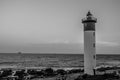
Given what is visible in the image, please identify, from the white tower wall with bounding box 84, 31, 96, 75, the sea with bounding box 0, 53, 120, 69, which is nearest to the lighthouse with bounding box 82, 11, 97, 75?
the white tower wall with bounding box 84, 31, 96, 75

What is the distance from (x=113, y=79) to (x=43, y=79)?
23.4ft

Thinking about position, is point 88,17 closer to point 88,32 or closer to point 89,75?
point 88,32

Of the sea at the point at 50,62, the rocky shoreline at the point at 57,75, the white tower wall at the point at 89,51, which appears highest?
the white tower wall at the point at 89,51

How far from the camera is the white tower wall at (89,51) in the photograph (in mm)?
19078

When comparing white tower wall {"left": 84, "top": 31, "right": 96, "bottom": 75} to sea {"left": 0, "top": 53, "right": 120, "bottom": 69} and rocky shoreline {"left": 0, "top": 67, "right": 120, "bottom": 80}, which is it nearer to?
rocky shoreline {"left": 0, "top": 67, "right": 120, "bottom": 80}

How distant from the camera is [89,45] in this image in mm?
19078

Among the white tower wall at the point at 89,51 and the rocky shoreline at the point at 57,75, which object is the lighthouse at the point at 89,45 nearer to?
the white tower wall at the point at 89,51

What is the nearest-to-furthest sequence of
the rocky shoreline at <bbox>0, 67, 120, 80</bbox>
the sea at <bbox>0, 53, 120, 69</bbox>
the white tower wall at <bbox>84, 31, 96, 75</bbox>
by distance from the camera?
the rocky shoreline at <bbox>0, 67, 120, 80</bbox>, the white tower wall at <bbox>84, 31, 96, 75</bbox>, the sea at <bbox>0, 53, 120, 69</bbox>

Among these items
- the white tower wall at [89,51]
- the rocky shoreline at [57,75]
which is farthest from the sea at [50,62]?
the white tower wall at [89,51]

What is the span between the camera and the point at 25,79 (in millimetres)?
20422

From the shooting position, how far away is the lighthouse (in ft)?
62.6

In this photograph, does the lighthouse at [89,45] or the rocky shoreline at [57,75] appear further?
the lighthouse at [89,45]

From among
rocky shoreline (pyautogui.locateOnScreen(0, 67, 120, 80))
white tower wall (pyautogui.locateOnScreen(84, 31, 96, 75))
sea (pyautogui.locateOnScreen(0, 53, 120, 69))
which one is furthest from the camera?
sea (pyautogui.locateOnScreen(0, 53, 120, 69))

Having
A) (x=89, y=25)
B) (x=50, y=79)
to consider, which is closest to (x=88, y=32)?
(x=89, y=25)
